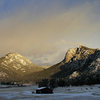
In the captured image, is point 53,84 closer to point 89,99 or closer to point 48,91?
point 48,91

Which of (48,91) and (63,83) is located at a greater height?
(63,83)

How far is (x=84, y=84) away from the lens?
588 feet

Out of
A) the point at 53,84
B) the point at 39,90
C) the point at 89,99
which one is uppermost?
the point at 53,84

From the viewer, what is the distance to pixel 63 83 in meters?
184

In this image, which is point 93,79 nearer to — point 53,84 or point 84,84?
point 84,84

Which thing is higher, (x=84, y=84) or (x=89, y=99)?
(x=84, y=84)

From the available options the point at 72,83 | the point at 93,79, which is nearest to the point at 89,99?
the point at 93,79

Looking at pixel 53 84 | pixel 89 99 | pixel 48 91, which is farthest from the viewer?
pixel 53 84

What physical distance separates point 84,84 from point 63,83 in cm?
2013

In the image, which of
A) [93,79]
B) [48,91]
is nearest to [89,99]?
[48,91]

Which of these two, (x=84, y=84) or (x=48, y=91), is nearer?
(x=48, y=91)

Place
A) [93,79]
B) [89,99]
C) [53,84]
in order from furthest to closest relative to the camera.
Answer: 1. [53,84]
2. [93,79]
3. [89,99]

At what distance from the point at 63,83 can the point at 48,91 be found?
8316cm

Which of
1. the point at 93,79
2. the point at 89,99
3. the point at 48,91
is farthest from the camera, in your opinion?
the point at 93,79
